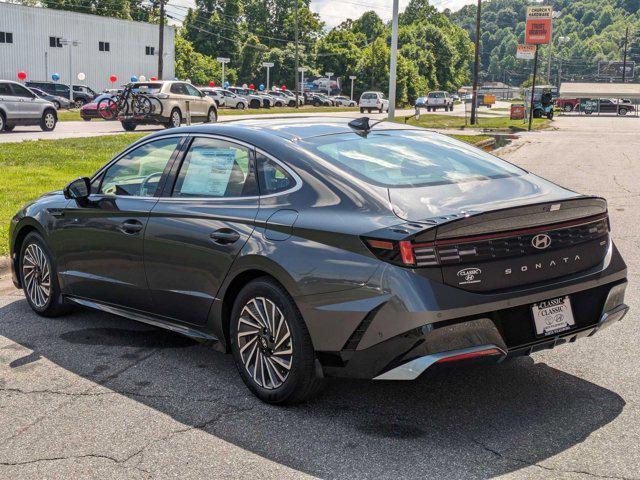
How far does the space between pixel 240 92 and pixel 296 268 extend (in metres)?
63.3

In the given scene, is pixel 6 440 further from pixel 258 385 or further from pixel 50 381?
pixel 258 385

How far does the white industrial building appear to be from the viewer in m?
61.6

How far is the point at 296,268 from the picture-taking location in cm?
420

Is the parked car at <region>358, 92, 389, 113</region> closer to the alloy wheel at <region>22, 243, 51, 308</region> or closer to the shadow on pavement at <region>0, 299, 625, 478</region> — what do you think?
the alloy wheel at <region>22, 243, 51, 308</region>

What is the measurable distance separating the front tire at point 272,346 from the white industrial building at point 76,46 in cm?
5524

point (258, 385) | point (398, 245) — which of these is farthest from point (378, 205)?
point (258, 385)

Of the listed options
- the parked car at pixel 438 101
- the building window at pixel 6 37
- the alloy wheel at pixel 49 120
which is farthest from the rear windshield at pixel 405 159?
the parked car at pixel 438 101

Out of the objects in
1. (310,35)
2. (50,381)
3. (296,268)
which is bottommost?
(50,381)

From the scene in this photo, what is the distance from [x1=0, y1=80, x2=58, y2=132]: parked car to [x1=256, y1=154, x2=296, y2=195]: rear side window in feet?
76.1

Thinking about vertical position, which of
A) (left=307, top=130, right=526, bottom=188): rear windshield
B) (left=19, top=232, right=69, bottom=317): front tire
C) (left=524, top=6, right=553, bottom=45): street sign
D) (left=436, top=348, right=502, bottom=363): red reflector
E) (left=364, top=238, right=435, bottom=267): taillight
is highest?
(left=524, top=6, right=553, bottom=45): street sign

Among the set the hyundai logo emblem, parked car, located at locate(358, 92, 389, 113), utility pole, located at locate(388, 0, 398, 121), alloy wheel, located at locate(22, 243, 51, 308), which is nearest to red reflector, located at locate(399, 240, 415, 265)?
the hyundai logo emblem

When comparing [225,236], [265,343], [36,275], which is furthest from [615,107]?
[265,343]

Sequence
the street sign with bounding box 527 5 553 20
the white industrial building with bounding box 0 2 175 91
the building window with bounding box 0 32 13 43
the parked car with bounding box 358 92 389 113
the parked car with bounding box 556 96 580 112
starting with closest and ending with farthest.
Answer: the building window with bounding box 0 32 13 43, the white industrial building with bounding box 0 2 175 91, the parked car with bounding box 358 92 389 113, the street sign with bounding box 527 5 553 20, the parked car with bounding box 556 96 580 112

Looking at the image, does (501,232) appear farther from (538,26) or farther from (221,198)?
(538,26)
